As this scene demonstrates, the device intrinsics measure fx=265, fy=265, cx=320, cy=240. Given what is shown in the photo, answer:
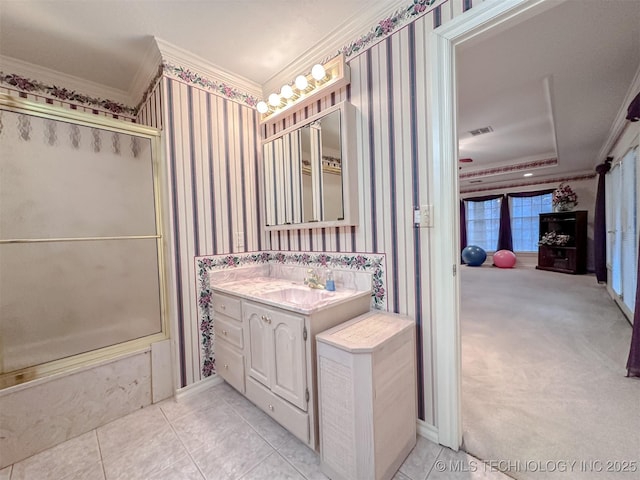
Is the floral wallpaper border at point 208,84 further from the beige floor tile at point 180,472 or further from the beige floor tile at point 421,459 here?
the beige floor tile at point 421,459

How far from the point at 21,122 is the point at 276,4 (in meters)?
1.66

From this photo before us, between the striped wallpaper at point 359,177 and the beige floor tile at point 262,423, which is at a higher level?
the striped wallpaper at point 359,177

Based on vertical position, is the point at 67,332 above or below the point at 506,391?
above

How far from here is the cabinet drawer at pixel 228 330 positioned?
1.83 m

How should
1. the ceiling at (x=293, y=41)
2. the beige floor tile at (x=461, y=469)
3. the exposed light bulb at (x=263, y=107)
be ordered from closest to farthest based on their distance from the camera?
the beige floor tile at (x=461, y=469), the ceiling at (x=293, y=41), the exposed light bulb at (x=263, y=107)

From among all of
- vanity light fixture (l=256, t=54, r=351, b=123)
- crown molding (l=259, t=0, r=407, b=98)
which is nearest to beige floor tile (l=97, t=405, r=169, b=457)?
vanity light fixture (l=256, t=54, r=351, b=123)

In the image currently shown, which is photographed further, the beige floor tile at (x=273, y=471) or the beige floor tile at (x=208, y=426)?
the beige floor tile at (x=208, y=426)

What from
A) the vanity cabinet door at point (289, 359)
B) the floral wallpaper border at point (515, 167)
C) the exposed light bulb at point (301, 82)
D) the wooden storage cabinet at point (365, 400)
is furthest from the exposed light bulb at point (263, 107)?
the floral wallpaper border at point (515, 167)

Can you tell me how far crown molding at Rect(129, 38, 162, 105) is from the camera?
6.28 ft

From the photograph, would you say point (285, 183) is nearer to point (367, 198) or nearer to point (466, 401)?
point (367, 198)

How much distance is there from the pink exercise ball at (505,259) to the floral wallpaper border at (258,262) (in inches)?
275

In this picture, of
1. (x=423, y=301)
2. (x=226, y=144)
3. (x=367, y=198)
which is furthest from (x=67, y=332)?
(x=423, y=301)

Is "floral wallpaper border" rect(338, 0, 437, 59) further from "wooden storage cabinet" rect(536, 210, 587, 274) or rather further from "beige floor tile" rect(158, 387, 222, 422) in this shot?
"wooden storage cabinet" rect(536, 210, 587, 274)

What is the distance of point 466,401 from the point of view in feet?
5.90
